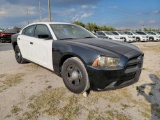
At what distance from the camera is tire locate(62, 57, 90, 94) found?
329 centimetres

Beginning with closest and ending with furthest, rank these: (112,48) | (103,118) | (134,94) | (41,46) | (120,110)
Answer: (103,118) < (120,110) < (112,48) < (134,94) < (41,46)

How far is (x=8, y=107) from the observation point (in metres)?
3.13

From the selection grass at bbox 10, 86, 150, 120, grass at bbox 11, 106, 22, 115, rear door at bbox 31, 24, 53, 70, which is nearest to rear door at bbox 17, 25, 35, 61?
rear door at bbox 31, 24, 53, 70

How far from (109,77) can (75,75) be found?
754 millimetres

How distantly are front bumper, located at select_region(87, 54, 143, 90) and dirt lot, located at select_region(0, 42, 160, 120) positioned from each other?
0.39 meters

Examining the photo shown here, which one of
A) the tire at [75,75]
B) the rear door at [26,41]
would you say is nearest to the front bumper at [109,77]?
the tire at [75,75]

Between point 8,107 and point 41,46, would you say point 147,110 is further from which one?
point 41,46

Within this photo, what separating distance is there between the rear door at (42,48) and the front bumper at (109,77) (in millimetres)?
1368

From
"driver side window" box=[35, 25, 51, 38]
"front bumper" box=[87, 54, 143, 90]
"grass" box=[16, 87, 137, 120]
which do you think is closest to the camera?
"grass" box=[16, 87, 137, 120]

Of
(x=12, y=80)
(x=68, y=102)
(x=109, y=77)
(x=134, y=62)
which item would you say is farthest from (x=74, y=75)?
(x=12, y=80)

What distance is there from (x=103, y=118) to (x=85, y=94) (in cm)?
86

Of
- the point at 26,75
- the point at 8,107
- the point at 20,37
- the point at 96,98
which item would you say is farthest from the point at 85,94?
the point at 20,37

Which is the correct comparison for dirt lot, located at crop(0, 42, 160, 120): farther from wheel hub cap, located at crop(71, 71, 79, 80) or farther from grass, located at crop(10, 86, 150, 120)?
wheel hub cap, located at crop(71, 71, 79, 80)

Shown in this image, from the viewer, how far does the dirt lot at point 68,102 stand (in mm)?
2881
